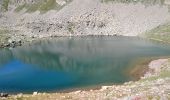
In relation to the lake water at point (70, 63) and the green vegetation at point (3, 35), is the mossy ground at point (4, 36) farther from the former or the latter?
the lake water at point (70, 63)

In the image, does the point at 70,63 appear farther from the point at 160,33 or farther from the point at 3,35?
the point at 3,35

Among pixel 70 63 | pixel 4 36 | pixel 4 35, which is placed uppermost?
pixel 70 63

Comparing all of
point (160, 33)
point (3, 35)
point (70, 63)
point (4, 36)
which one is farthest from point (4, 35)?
point (70, 63)

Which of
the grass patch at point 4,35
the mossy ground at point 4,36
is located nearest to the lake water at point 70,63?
the mossy ground at point 4,36

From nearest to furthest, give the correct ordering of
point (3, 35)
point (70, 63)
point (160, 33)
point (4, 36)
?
point (70, 63), point (160, 33), point (4, 36), point (3, 35)

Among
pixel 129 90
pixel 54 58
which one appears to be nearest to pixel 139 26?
pixel 54 58

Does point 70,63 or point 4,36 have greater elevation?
point 70,63
